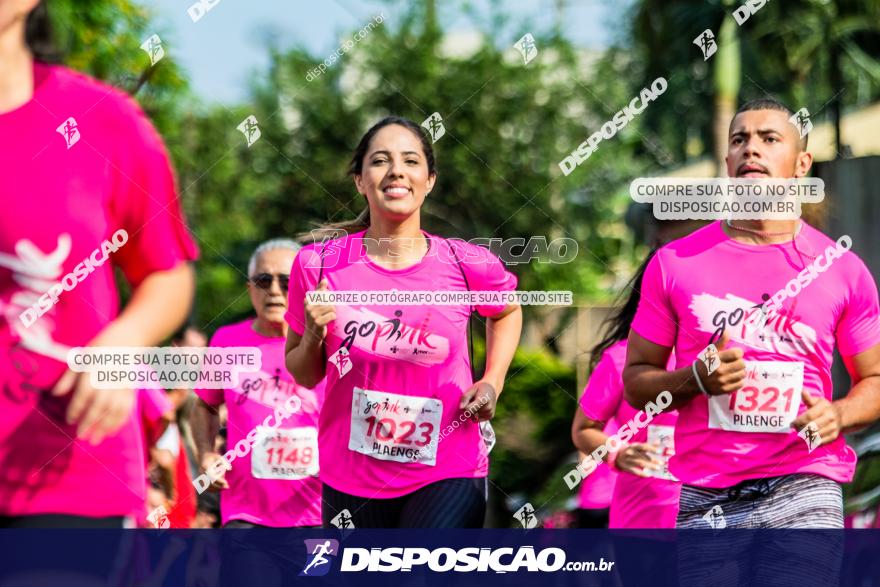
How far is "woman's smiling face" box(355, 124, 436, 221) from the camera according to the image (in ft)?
15.1

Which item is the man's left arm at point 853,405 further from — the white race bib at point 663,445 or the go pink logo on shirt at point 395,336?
the go pink logo on shirt at point 395,336

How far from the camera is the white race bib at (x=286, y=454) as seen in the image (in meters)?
4.86

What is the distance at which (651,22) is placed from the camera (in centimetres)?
487

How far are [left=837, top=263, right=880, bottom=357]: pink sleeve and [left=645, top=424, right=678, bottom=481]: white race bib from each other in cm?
64

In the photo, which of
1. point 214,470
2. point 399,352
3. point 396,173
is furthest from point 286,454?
point 396,173

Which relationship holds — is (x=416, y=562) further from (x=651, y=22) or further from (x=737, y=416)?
(x=651, y=22)

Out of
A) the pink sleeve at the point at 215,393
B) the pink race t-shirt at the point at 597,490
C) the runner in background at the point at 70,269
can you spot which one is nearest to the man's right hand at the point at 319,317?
the pink sleeve at the point at 215,393

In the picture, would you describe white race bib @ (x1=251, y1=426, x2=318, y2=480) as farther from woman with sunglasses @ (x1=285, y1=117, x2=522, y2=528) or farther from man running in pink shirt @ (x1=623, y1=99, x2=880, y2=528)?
man running in pink shirt @ (x1=623, y1=99, x2=880, y2=528)

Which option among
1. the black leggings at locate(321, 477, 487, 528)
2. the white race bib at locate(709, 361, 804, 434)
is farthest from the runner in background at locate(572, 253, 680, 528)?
the black leggings at locate(321, 477, 487, 528)

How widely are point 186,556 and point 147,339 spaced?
810mm

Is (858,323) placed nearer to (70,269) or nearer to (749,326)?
(749,326)

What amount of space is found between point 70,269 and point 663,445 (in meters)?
2.07

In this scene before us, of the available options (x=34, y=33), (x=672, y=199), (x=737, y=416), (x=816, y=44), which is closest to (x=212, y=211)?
(x=34, y=33)

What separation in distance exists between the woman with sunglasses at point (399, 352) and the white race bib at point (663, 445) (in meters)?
0.57
